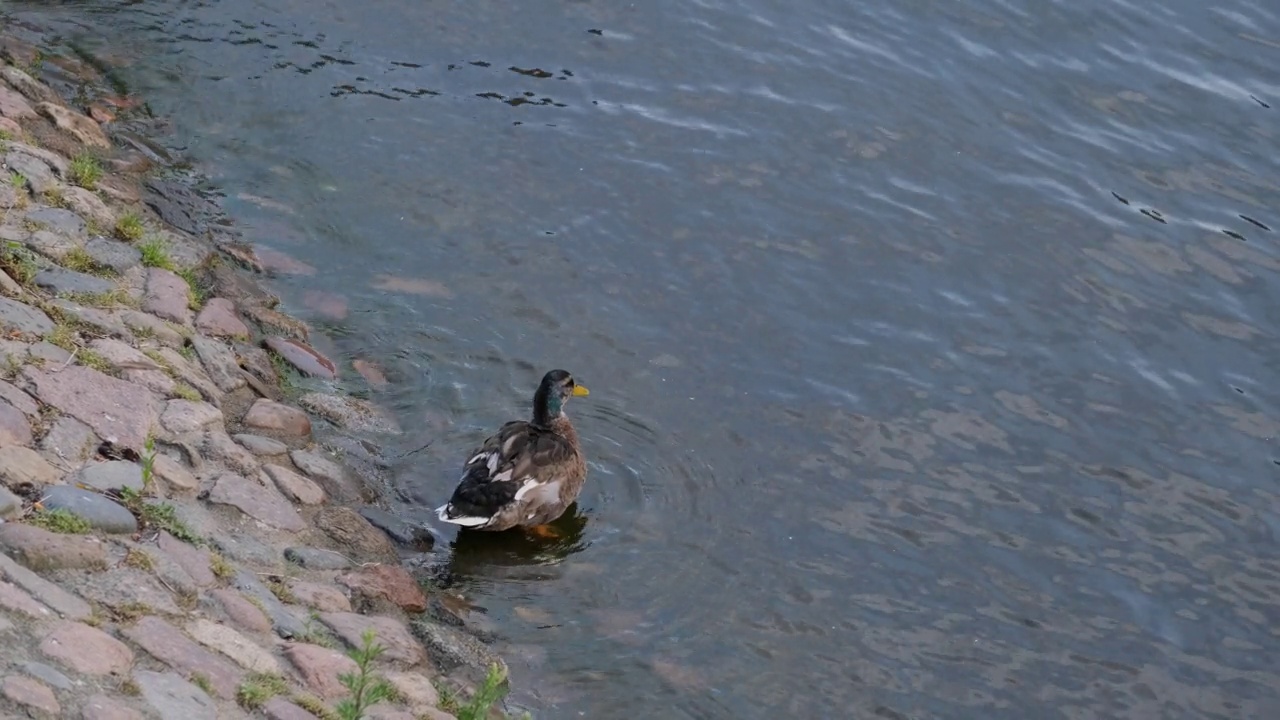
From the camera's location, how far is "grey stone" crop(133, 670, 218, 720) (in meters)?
5.00

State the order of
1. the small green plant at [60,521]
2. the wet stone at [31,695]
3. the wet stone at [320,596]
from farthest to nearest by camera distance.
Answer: the wet stone at [320,596], the small green plant at [60,521], the wet stone at [31,695]

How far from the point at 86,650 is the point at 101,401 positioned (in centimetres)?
200

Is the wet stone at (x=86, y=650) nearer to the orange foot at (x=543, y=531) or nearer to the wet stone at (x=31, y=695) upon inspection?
the wet stone at (x=31, y=695)

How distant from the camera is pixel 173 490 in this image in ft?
21.7

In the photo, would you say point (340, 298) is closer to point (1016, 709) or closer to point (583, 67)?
point (583, 67)

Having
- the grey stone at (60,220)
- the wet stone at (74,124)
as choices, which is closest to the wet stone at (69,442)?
the grey stone at (60,220)

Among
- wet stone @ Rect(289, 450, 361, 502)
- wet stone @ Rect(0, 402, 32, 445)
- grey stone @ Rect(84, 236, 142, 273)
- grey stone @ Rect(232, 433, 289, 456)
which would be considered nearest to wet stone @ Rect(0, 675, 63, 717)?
wet stone @ Rect(0, 402, 32, 445)

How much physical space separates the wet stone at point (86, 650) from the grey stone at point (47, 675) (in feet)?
0.30

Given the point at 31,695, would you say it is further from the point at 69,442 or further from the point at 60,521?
the point at 69,442

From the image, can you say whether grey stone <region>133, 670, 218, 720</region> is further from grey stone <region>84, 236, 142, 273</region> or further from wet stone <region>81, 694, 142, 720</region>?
grey stone <region>84, 236, 142, 273</region>

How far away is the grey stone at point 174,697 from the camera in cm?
500

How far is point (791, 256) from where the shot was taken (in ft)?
38.5

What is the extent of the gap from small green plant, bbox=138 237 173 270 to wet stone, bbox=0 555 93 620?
3.70 m

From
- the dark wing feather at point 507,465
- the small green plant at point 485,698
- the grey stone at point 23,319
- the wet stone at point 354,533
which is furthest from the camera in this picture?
the dark wing feather at point 507,465
